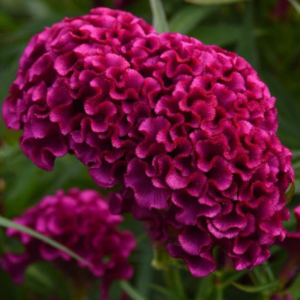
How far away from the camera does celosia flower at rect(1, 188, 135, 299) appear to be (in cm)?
114

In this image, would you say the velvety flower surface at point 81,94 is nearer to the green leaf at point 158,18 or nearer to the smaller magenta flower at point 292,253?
the green leaf at point 158,18

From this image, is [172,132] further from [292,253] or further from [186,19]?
[186,19]

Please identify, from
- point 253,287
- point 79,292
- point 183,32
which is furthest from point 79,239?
point 183,32

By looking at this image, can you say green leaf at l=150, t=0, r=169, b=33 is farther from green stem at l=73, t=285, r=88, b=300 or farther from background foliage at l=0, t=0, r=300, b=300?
green stem at l=73, t=285, r=88, b=300

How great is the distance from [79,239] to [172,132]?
0.42 meters

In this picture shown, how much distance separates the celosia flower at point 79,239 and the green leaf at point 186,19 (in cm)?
38

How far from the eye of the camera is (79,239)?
1.15 meters

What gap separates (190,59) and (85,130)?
0.17 metres

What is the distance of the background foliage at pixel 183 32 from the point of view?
53.1 inches

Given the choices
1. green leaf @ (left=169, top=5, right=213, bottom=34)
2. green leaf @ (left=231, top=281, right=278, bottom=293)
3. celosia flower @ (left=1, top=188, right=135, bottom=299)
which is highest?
green leaf @ (left=169, top=5, right=213, bottom=34)

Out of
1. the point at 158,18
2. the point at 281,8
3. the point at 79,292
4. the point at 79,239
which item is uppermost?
the point at 158,18

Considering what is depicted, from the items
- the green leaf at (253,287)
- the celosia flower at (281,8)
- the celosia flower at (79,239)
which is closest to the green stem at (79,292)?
the celosia flower at (79,239)

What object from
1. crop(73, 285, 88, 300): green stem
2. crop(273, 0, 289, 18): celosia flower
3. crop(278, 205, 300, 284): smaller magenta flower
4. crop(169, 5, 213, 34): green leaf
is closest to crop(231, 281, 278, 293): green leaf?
crop(278, 205, 300, 284): smaller magenta flower

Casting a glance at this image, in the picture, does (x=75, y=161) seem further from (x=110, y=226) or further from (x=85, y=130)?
(x=85, y=130)
